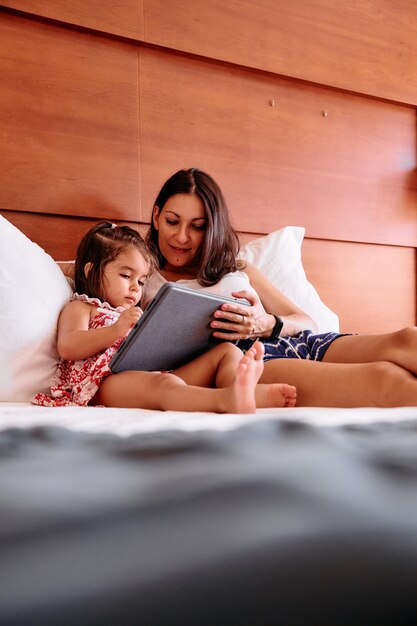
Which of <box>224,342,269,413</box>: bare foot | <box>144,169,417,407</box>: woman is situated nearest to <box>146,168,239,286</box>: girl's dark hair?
<box>144,169,417,407</box>: woman

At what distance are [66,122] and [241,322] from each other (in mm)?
973

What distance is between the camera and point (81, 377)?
4.16 feet

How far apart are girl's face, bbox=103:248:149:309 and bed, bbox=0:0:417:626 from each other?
0.34ft

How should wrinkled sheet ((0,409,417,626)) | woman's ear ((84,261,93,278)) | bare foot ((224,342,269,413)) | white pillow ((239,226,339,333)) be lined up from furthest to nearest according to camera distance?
white pillow ((239,226,339,333))
woman's ear ((84,261,93,278))
bare foot ((224,342,269,413))
wrinkled sheet ((0,409,417,626))

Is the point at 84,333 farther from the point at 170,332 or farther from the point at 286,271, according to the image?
the point at 286,271

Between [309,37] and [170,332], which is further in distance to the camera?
[309,37]

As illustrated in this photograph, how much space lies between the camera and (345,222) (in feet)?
7.87

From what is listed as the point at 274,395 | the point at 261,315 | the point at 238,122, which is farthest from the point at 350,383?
the point at 238,122

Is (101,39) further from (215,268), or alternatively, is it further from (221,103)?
(215,268)

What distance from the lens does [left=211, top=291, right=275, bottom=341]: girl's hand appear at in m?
1.17

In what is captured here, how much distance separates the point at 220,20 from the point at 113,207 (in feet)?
2.68

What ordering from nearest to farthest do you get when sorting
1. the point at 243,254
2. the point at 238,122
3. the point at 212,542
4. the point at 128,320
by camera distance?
the point at 212,542
the point at 128,320
the point at 243,254
the point at 238,122

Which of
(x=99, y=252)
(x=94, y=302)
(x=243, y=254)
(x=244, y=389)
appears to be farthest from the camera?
(x=243, y=254)

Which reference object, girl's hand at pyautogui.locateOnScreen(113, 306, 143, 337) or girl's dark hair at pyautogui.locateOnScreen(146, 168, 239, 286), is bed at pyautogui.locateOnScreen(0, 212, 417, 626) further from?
girl's dark hair at pyautogui.locateOnScreen(146, 168, 239, 286)
